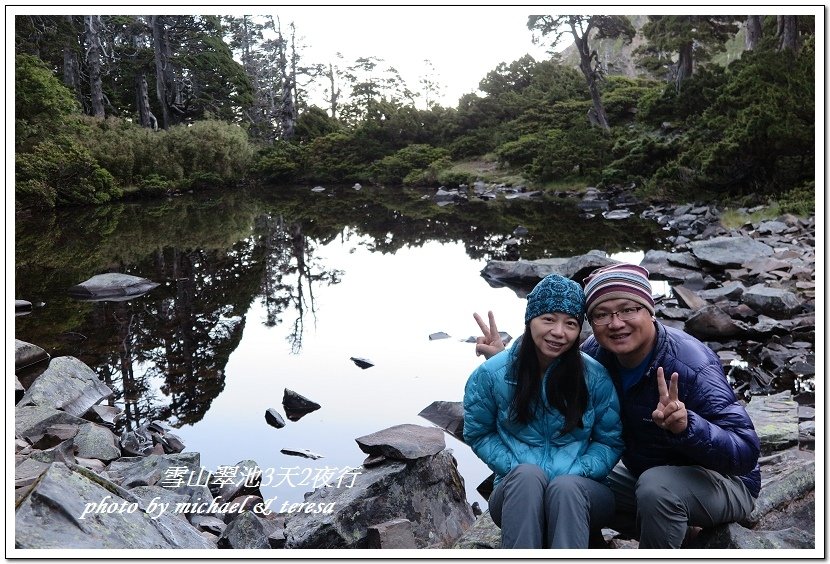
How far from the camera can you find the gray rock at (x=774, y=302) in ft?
18.7

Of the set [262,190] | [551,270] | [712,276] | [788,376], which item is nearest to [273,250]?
[551,270]

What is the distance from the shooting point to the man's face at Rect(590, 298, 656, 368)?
2.21 meters

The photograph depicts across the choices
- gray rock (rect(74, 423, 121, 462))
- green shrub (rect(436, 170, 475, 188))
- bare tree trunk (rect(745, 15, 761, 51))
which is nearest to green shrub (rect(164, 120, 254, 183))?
green shrub (rect(436, 170, 475, 188))

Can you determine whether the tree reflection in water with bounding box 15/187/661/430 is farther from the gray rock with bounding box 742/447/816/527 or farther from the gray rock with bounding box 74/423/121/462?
the gray rock with bounding box 742/447/816/527

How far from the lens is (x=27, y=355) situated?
5.24m

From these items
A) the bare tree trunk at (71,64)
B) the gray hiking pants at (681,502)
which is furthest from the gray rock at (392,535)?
the bare tree trunk at (71,64)

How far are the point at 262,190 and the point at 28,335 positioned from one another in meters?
18.7

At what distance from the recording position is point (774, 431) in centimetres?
336

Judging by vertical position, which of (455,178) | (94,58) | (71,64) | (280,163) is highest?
(71,64)

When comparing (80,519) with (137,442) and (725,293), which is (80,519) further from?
(725,293)

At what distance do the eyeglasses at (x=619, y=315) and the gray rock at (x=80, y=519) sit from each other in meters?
1.73

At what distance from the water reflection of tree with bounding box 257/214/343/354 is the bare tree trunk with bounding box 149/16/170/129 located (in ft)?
48.1

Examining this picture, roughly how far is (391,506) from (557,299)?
1301mm

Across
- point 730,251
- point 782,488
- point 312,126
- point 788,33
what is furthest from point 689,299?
point 312,126
